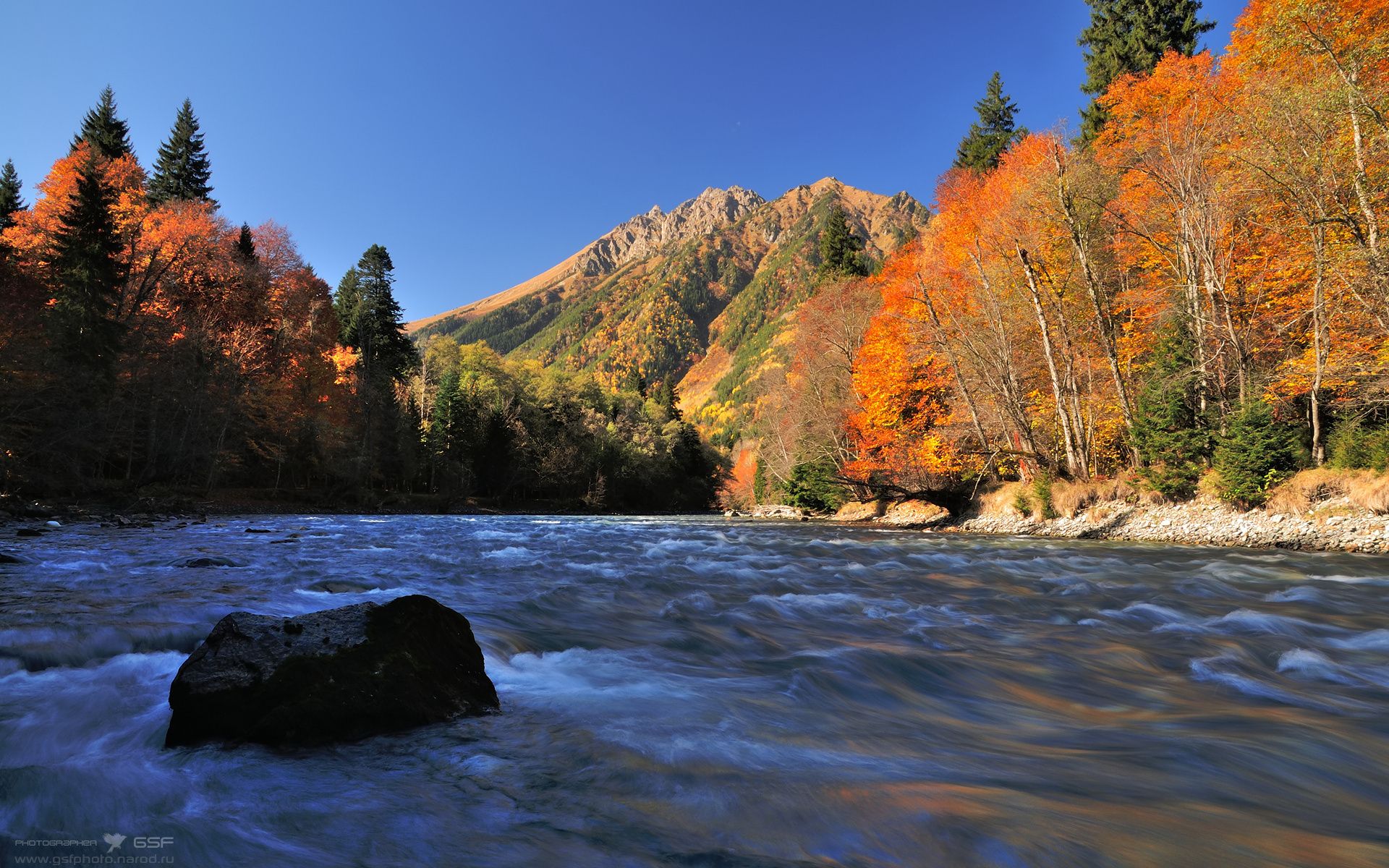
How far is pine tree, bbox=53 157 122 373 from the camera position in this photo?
2298 centimetres

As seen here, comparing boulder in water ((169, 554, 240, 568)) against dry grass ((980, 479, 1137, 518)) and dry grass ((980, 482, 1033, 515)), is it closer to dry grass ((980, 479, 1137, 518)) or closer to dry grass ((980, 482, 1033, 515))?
dry grass ((980, 479, 1137, 518))

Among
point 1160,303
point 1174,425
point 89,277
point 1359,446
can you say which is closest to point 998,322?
point 1160,303

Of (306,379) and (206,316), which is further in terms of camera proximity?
(306,379)

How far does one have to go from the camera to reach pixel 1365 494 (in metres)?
12.3

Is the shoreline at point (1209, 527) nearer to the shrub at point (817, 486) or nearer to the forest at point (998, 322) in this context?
the forest at point (998, 322)

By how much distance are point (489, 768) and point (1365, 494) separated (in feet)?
57.6

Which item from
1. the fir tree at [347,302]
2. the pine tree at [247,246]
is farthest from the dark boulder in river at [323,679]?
the fir tree at [347,302]

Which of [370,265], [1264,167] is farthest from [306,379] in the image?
[1264,167]

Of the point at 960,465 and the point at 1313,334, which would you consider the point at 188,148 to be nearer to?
the point at 960,465

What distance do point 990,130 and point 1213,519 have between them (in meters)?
45.6

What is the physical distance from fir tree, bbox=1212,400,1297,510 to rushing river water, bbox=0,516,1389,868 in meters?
6.95

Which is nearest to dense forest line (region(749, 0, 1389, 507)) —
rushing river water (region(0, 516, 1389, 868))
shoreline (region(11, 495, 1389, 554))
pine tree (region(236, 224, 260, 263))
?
shoreline (region(11, 495, 1389, 554))

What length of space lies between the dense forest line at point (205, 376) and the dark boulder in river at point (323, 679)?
78.7ft

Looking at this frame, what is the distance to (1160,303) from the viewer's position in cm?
1822
